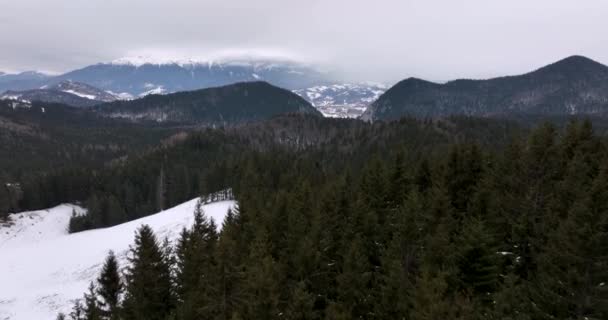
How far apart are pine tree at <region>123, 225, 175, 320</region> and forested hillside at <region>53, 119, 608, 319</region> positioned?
0.08m

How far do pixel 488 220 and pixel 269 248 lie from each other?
16.4m

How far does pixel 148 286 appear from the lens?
77.5 feet

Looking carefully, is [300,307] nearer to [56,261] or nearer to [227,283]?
[227,283]

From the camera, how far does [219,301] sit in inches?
868

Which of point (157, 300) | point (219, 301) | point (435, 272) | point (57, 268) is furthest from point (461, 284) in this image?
point (57, 268)

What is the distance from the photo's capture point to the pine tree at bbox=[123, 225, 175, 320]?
23188 millimetres

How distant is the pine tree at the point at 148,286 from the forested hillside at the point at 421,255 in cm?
8

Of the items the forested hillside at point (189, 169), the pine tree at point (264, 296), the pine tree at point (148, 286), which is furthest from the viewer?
the forested hillside at point (189, 169)

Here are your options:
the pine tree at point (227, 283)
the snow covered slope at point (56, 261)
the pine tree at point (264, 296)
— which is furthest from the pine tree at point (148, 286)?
the snow covered slope at point (56, 261)

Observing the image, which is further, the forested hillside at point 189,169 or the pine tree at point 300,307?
the forested hillside at point 189,169

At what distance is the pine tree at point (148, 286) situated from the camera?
23.2 metres

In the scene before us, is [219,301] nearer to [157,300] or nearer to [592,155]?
[157,300]

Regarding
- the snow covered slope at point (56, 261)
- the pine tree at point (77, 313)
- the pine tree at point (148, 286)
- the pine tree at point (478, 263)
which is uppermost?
the pine tree at point (478, 263)

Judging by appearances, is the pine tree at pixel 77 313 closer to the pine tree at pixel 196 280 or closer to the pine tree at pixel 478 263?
the pine tree at pixel 196 280
